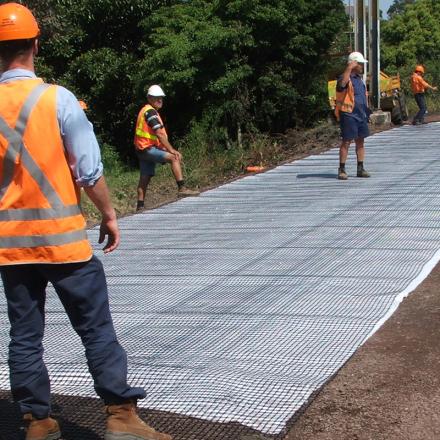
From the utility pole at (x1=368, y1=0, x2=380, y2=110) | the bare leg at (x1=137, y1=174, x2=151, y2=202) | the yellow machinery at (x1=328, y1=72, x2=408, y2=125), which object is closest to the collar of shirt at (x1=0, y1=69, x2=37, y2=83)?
the bare leg at (x1=137, y1=174, x2=151, y2=202)

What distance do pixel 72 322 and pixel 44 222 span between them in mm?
434

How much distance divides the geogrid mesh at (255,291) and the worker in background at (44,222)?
653mm

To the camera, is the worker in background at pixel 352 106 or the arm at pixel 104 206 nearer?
the arm at pixel 104 206

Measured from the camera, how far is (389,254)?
6.54 m

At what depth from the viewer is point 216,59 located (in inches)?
787

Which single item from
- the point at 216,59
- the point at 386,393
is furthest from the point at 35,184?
the point at 216,59

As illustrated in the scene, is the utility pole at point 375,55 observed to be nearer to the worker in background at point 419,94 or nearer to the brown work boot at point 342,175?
the worker in background at point 419,94

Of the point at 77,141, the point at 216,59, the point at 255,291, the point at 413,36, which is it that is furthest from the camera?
the point at 413,36

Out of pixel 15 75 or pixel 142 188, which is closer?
pixel 15 75

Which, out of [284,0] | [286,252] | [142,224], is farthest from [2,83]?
[284,0]

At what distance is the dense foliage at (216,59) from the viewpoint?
19781mm

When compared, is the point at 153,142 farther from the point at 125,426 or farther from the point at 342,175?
the point at 125,426

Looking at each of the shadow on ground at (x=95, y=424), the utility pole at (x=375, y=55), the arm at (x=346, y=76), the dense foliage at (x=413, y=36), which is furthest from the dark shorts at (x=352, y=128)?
the dense foliage at (x=413, y=36)

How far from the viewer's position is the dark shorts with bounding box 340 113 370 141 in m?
10.6
